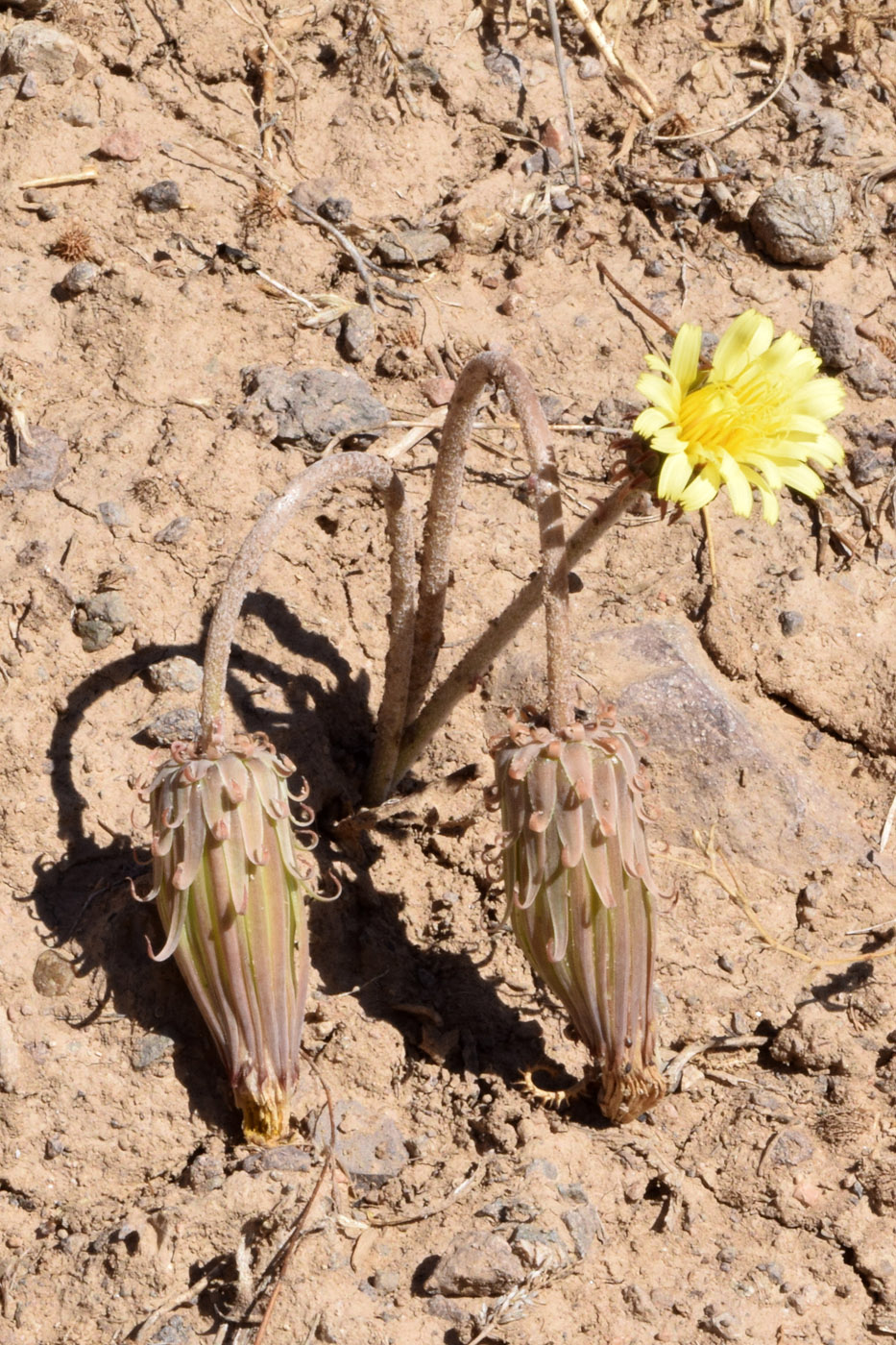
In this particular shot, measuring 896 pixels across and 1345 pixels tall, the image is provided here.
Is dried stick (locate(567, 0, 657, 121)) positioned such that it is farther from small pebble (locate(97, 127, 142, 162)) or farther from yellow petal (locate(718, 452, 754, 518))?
yellow petal (locate(718, 452, 754, 518))

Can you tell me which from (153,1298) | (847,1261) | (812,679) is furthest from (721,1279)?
(812,679)

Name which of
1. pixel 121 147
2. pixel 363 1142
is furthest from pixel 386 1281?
pixel 121 147

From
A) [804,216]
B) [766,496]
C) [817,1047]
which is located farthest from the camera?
[804,216]

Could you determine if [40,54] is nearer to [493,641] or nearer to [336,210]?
[336,210]

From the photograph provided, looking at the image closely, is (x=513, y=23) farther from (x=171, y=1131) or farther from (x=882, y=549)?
(x=171, y=1131)

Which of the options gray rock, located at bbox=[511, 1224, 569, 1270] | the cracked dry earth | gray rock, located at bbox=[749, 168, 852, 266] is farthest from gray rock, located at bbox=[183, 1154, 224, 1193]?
gray rock, located at bbox=[749, 168, 852, 266]

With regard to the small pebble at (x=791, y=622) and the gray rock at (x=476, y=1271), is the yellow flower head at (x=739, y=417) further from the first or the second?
the gray rock at (x=476, y=1271)

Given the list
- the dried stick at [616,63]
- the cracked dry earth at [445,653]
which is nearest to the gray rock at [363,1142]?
the cracked dry earth at [445,653]
